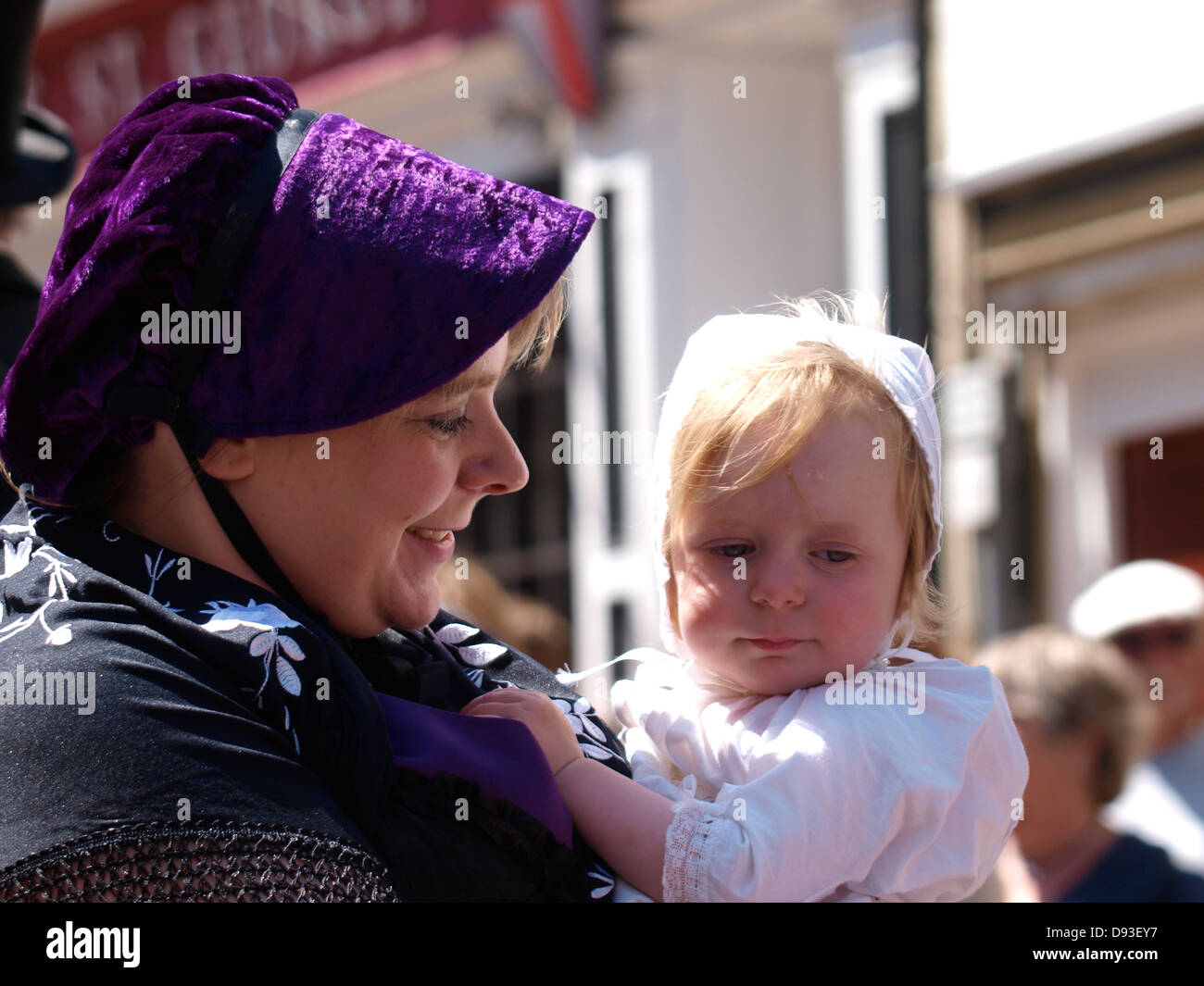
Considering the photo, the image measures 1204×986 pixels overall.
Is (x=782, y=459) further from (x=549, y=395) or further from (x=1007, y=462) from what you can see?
(x=549, y=395)

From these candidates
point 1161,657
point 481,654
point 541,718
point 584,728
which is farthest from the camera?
point 1161,657

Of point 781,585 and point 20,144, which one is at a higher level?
point 20,144

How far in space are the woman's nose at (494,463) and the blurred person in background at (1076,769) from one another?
6.75 ft

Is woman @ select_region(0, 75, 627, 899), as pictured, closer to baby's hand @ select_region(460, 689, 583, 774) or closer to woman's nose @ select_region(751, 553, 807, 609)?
baby's hand @ select_region(460, 689, 583, 774)

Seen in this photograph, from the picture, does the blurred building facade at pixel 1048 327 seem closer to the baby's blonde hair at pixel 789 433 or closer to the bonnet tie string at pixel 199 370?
the baby's blonde hair at pixel 789 433

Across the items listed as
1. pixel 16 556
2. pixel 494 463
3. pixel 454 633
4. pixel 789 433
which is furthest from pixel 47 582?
pixel 789 433

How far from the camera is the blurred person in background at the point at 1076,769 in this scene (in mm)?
3426

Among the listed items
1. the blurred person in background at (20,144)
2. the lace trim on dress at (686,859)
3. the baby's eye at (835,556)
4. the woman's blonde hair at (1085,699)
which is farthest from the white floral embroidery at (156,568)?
the woman's blonde hair at (1085,699)

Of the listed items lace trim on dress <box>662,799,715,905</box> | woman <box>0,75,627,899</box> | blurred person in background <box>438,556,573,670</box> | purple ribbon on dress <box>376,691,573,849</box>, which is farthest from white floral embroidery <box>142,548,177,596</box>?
blurred person in background <box>438,556,573,670</box>

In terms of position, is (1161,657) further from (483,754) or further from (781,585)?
(483,754)

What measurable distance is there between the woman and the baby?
154mm

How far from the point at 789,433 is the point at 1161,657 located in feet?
9.80

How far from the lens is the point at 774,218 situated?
22.9ft

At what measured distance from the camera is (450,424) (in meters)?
1.62
